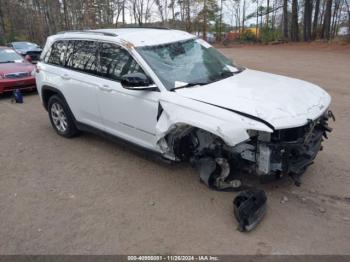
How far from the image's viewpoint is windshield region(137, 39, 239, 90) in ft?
14.5

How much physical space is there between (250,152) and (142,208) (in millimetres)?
1396

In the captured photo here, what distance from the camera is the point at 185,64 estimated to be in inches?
185

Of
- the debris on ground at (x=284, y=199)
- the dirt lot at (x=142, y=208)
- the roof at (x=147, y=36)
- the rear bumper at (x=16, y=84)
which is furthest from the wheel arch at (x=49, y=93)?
the rear bumper at (x=16, y=84)

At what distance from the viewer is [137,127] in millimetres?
4699

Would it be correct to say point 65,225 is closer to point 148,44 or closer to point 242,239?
point 242,239

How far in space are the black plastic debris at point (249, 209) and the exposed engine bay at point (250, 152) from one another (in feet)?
0.91

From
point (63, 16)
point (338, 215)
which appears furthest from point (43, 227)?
point (63, 16)

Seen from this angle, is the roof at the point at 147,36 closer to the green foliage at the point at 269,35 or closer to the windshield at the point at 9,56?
the windshield at the point at 9,56

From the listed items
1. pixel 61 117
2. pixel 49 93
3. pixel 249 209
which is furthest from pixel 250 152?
pixel 49 93

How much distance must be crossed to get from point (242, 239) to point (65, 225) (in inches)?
74.3

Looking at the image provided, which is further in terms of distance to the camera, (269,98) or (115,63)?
(115,63)

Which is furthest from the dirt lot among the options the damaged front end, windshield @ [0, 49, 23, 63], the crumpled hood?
windshield @ [0, 49, 23, 63]

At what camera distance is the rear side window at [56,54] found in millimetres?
6087

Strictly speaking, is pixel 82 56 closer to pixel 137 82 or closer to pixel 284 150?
pixel 137 82
